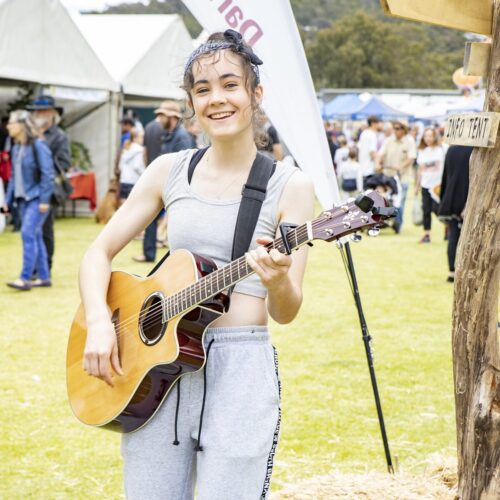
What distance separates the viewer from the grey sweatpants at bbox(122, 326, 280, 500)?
2.27 m

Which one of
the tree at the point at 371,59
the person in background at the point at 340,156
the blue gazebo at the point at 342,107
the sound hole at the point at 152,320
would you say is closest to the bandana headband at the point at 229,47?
the sound hole at the point at 152,320

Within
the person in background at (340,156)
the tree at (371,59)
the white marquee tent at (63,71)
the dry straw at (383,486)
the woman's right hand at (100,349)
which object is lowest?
the dry straw at (383,486)

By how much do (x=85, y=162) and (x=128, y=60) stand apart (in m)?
2.06

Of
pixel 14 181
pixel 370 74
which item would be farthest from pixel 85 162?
pixel 370 74

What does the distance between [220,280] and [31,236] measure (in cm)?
693

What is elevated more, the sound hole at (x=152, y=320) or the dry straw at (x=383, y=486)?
the sound hole at (x=152, y=320)

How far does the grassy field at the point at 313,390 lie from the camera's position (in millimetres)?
4461

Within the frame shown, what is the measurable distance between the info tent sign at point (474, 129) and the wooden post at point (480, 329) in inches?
2.4

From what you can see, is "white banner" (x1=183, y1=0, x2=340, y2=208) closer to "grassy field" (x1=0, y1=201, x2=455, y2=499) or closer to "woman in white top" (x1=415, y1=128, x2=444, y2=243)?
"grassy field" (x1=0, y1=201, x2=455, y2=499)

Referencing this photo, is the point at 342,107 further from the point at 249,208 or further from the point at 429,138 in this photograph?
the point at 249,208

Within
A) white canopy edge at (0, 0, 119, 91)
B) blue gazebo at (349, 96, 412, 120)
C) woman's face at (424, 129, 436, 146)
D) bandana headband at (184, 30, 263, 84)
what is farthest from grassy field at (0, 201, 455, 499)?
blue gazebo at (349, 96, 412, 120)

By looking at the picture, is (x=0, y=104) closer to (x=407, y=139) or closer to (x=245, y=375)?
(x=407, y=139)

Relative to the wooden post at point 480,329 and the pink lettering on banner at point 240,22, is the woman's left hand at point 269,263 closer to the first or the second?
the wooden post at point 480,329

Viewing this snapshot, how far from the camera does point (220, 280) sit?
89.1 inches
